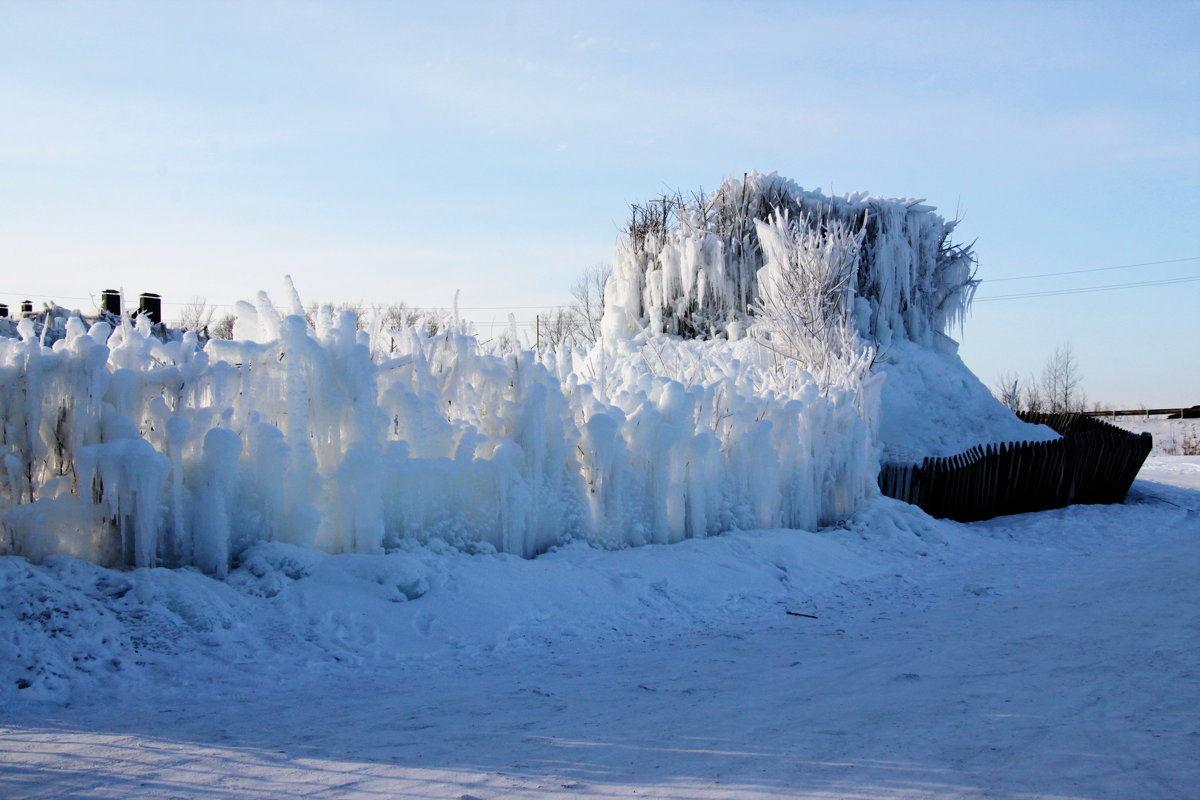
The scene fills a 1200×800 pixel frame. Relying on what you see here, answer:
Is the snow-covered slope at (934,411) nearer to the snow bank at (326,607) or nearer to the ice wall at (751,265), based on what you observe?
the ice wall at (751,265)

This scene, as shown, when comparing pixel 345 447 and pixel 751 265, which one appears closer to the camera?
pixel 345 447

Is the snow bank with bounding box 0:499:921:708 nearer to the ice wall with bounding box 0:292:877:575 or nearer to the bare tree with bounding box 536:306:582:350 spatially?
the ice wall with bounding box 0:292:877:575

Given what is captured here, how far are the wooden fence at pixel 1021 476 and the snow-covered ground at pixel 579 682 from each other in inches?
186

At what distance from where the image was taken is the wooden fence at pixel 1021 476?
12.9m

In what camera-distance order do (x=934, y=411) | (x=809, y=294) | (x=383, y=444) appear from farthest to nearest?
(x=934, y=411)
(x=809, y=294)
(x=383, y=444)

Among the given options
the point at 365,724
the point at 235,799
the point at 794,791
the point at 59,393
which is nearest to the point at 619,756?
the point at 794,791

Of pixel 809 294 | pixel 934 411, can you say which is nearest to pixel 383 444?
pixel 809 294

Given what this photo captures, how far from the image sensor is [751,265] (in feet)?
59.0

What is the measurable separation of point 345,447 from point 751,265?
498 inches

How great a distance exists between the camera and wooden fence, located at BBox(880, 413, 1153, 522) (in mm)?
12930

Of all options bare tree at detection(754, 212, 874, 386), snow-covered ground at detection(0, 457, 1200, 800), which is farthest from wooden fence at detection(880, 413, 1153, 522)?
snow-covered ground at detection(0, 457, 1200, 800)

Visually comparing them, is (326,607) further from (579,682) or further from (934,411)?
A: (934,411)

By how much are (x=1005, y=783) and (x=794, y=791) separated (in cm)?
83

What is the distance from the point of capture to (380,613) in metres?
5.80
